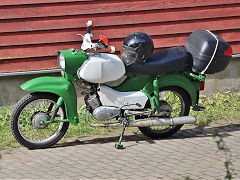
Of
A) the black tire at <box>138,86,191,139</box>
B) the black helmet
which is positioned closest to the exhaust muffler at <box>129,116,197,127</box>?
the black tire at <box>138,86,191,139</box>

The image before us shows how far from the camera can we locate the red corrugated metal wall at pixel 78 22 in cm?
764

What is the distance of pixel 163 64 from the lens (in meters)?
6.45

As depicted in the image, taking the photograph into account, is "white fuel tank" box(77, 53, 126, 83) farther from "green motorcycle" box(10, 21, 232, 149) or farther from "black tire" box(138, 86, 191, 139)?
"black tire" box(138, 86, 191, 139)

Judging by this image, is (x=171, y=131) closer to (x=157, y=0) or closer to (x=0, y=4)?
(x=157, y=0)

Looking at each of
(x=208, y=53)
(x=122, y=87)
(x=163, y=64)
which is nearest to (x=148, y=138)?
(x=122, y=87)

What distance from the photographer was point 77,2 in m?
7.77

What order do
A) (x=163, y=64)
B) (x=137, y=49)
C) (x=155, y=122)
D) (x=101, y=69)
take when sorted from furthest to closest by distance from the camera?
(x=155, y=122) → (x=163, y=64) → (x=137, y=49) → (x=101, y=69)

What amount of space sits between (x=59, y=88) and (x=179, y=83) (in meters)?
1.48

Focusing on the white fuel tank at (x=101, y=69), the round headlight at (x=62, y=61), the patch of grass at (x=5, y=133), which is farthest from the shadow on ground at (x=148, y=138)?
the round headlight at (x=62, y=61)

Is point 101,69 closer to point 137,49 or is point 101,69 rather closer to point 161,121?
point 137,49

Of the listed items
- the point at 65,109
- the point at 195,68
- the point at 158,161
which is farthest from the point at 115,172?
the point at 195,68

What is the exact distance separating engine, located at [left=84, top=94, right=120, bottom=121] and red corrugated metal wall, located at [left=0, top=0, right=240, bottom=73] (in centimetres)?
166

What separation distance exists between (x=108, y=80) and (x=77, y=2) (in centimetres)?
190

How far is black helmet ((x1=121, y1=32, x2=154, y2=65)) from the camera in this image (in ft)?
20.8
